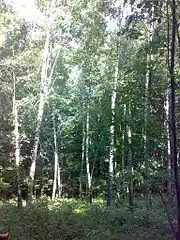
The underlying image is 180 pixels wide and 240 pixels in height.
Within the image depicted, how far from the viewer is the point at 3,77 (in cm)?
2111

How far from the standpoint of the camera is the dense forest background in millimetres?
7789

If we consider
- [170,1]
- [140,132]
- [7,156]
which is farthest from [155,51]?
[7,156]

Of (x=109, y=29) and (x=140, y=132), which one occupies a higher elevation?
(x=109, y=29)

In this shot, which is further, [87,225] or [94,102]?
[94,102]

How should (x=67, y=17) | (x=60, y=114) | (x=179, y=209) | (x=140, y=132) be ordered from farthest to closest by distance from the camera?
1. (x=60, y=114)
2. (x=67, y=17)
3. (x=140, y=132)
4. (x=179, y=209)

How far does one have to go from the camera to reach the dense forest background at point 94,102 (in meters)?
7.79

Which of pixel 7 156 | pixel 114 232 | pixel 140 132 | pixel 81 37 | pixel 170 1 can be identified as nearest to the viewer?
pixel 170 1

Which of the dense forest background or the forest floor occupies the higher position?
the dense forest background

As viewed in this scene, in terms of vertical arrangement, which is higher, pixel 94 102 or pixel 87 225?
pixel 94 102

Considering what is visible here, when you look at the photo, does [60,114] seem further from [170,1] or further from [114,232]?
[170,1]

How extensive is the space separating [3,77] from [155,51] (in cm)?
1525

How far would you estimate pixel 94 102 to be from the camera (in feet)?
78.2

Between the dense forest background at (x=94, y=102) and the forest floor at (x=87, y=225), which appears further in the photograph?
the forest floor at (x=87, y=225)

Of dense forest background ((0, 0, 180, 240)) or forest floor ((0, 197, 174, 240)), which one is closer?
dense forest background ((0, 0, 180, 240))
